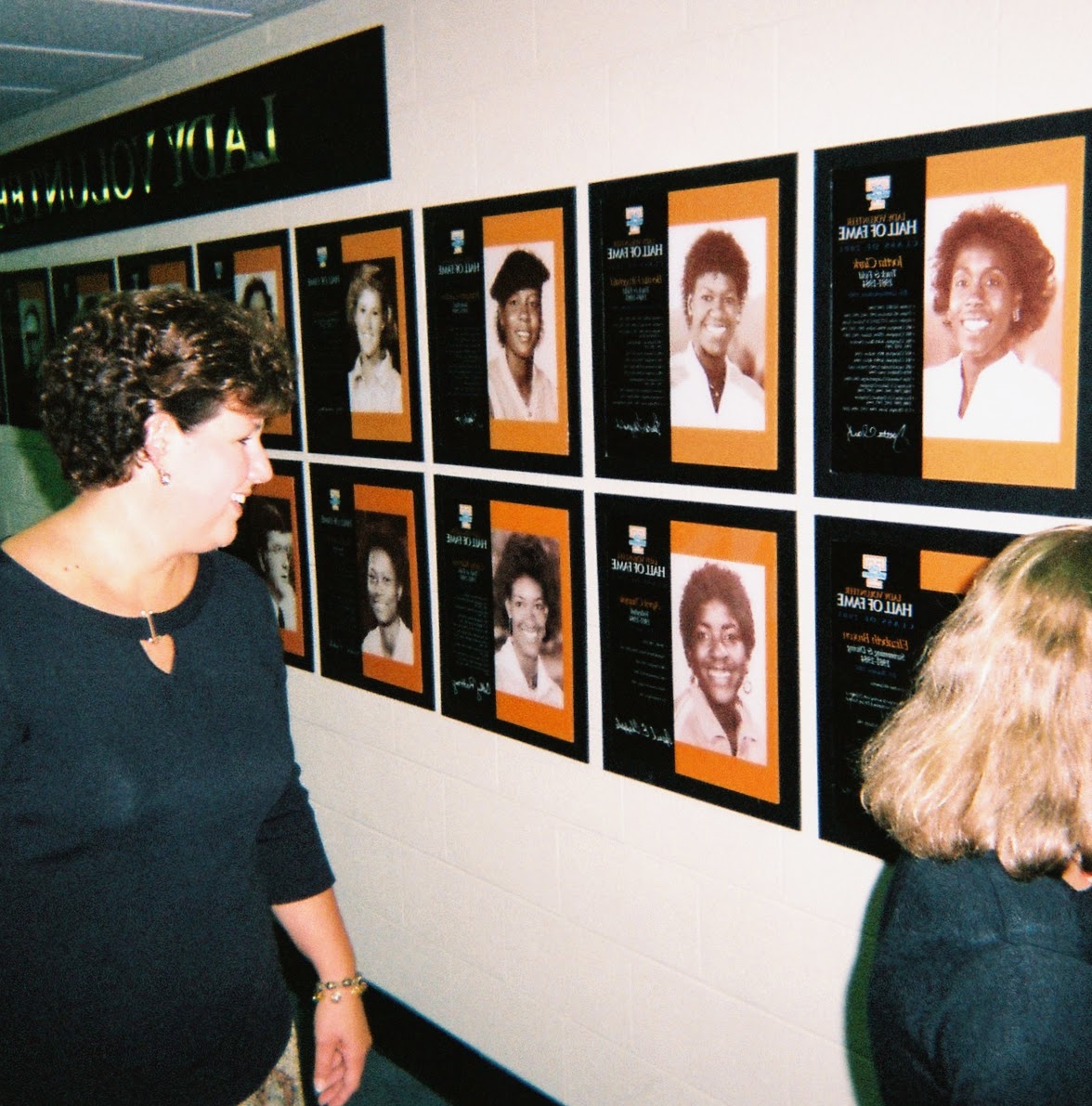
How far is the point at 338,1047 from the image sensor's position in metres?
1.60

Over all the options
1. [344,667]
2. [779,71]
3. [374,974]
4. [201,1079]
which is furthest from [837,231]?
[374,974]

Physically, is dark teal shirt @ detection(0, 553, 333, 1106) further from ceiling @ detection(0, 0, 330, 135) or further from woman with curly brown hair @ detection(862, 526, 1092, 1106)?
ceiling @ detection(0, 0, 330, 135)

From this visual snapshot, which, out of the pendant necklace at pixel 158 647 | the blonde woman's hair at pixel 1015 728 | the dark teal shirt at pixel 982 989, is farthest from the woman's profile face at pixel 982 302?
the pendant necklace at pixel 158 647

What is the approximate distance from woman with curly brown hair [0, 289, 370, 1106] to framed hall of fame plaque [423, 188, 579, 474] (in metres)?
0.68

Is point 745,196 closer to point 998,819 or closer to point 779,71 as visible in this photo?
point 779,71

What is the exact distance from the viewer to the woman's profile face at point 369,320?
8.13 feet

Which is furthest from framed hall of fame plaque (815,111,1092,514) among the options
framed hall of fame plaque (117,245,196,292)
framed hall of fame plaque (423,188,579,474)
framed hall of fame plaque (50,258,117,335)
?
framed hall of fame plaque (50,258,117,335)

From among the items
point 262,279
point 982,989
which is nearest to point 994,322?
point 982,989

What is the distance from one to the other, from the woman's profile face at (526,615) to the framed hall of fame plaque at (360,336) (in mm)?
440

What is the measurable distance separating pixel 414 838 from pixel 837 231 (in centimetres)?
178

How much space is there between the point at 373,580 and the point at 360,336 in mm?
594

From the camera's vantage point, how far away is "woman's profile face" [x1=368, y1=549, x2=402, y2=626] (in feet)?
8.52

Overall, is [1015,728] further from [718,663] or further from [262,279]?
[262,279]

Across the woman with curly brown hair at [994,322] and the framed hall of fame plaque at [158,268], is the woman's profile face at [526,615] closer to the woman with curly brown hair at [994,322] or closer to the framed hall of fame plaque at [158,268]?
the woman with curly brown hair at [994,322]
